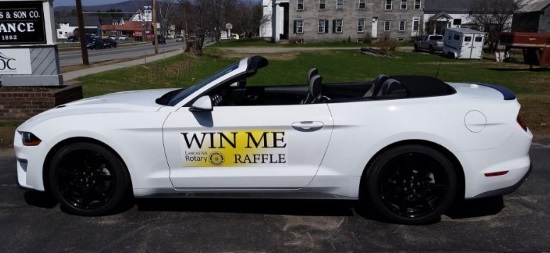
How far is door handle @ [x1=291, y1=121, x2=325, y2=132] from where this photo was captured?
378 cm

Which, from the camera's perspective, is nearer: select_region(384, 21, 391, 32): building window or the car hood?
the car hood

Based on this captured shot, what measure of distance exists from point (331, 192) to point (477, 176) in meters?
1.21

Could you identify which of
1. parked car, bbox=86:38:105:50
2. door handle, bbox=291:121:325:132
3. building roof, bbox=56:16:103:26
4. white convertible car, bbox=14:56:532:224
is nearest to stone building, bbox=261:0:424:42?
parked car, bbox=86:38:105:50

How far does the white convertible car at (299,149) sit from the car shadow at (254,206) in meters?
0.38

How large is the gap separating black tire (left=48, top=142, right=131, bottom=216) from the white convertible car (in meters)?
0.01

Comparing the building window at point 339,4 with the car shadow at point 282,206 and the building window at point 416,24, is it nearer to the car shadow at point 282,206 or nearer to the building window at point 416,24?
the building window at point 416,24

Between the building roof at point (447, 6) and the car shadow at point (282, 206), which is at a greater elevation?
the building roof at point (447, 6)

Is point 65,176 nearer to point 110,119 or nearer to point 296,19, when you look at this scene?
point 110,119

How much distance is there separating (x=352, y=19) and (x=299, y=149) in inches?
2257

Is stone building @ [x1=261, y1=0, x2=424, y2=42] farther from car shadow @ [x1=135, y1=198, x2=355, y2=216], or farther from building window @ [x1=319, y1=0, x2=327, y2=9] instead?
car shadow @ [x1=135, y1=198, x2=355, y2=216]

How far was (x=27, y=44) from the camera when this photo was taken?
8164 millimetres

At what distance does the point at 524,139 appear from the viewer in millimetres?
3883

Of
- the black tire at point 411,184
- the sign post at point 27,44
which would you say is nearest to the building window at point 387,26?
the sign post at point 27,44

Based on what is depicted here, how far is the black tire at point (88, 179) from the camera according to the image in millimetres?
3947
